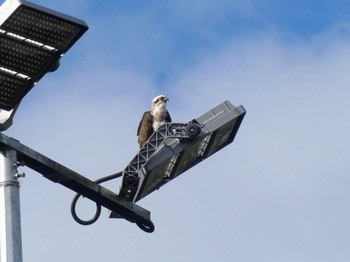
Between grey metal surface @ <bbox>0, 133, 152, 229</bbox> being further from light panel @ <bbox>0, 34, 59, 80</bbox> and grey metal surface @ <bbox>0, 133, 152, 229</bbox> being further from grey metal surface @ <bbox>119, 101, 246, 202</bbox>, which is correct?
light panel @ <bbox>0, 34, 59, 80</bbox>

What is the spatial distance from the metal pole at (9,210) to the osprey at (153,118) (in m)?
7.20

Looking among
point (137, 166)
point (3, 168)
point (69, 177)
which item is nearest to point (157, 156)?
point (137, 166)

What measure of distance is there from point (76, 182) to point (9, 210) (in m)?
0.93

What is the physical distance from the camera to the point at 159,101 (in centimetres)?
1516

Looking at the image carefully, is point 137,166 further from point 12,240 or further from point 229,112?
point 12,240

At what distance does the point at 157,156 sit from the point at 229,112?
595mm

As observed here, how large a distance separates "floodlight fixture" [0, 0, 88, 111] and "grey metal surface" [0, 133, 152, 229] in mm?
272

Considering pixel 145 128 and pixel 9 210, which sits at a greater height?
pixel 145 128

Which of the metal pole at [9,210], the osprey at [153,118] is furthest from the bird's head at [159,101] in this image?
the metal pole at [9,210]

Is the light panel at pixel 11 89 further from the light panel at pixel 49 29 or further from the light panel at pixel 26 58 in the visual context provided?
the light panel at pixel 49 29

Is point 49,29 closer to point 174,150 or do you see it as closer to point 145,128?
point 174,150

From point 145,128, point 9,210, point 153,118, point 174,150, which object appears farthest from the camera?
point 153,118

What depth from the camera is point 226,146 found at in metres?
8.59

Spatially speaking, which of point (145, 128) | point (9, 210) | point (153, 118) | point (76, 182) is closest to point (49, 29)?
point (9, 210)
